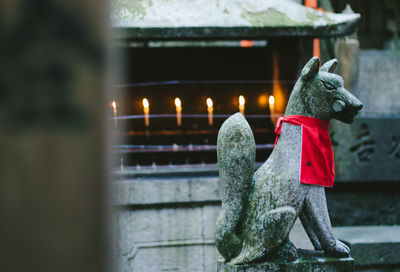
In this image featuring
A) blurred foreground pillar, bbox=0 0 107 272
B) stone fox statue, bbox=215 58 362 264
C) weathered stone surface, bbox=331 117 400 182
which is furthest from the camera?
weathered stone surface, bbox=331 117 400 182

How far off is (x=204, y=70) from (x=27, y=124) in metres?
7.22

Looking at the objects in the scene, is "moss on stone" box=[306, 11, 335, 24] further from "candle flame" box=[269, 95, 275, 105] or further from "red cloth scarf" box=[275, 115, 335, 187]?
"red cloth scarf" box=[275, 115, 335, 187]

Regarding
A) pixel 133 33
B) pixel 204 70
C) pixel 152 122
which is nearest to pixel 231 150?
pixel 133 33

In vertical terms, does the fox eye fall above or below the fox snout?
above

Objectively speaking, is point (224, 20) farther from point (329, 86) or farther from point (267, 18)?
point (329, 86)

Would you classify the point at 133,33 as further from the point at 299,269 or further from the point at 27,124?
the point at 27,124

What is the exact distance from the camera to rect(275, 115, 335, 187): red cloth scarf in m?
3.52

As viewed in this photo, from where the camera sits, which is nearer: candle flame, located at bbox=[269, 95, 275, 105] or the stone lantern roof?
the stone lantern roof

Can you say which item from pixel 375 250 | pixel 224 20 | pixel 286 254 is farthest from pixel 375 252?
pixel 224 20

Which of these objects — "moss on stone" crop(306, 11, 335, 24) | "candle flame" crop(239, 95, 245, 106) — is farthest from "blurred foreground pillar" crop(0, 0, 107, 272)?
"candle flame" crop(239, 95, 245, 106)

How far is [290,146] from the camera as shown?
3.57 m

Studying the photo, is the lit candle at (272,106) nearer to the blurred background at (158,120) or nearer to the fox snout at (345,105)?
the blurred background at (158,120)

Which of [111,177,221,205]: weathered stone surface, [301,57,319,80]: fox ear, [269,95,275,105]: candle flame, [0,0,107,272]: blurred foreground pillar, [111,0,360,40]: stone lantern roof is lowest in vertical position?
[111,177,221,205]: weathered stone surface

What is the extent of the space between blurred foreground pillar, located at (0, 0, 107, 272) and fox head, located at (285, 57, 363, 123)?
9.98 feet
